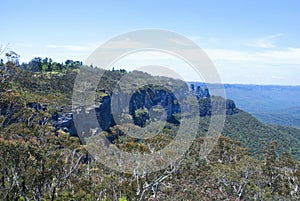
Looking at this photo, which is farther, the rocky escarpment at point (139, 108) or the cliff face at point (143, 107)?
the cliff face at point (143, 107)

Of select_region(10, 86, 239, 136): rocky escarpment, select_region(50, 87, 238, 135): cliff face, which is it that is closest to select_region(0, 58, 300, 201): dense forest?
select_region(10, 86, 239, 136): rocky escarpment

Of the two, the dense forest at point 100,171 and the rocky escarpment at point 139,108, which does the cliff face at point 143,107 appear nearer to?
the rocky escarpment at point 139,108

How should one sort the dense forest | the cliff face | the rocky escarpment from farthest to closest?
the cliff face → the rocky escarpment → the dense forest

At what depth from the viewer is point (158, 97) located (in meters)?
64.7

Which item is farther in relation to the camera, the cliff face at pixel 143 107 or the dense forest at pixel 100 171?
the cliff face at pixel 143 107

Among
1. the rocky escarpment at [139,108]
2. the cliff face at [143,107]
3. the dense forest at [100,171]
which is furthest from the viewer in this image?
the cliff face at [143,107]

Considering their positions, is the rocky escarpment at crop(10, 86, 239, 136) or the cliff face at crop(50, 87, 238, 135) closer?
the rocky escarpment at crop(10, 86, 239, 136)

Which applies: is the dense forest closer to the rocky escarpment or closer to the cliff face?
the rocky escarpment

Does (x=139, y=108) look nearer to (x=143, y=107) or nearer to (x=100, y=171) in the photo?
(x=143, y=107)

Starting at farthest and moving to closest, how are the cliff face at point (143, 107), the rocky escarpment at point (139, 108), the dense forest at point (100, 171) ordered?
1. the cliff face at point (143, 107)
2. the rocky escarpment at point (139, 108)
3. the dense forest at point (100, 171)

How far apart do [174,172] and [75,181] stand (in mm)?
5688

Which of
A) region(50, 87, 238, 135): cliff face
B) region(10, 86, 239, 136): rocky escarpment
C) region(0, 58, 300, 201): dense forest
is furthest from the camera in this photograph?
region(50, 87, 238, 135): cliff face

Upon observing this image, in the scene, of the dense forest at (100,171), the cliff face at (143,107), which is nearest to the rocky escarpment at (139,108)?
the cliff face at (143,107)

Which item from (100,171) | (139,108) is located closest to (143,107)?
(139,108)
